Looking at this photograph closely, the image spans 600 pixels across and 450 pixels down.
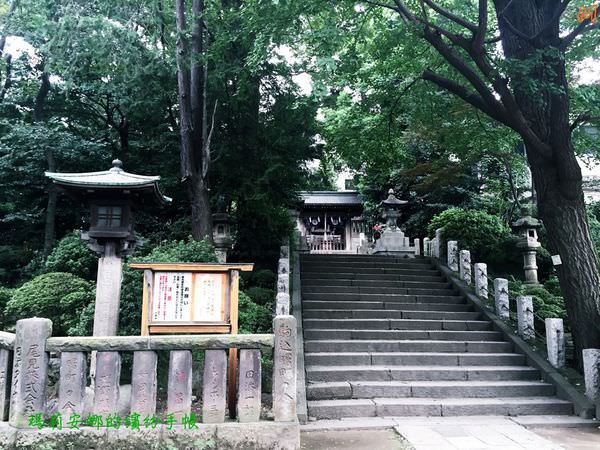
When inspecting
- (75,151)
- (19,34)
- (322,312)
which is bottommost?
(322,312)

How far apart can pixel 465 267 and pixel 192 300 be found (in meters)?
8.62

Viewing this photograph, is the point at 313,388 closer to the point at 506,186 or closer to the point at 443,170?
the point at 443,170

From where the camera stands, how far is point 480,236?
570 inches

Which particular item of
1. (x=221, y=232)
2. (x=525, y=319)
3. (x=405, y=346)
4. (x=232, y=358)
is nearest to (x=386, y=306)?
(x=405, y=346)

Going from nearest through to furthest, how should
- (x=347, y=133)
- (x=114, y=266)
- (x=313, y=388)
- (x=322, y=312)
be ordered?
(x=313, y=388) < (x=114, y=266) < (x=322, y=312) < (x=347, y=133)

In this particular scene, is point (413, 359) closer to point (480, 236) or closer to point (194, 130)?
point (194, 130)

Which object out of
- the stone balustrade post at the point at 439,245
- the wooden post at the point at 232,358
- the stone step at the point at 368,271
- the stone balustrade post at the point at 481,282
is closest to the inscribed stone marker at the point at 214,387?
the wooden post at the point at 232,358

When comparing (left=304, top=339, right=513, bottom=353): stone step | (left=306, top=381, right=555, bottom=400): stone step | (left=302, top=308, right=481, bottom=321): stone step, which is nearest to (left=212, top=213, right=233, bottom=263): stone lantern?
(left=302, top=308, right=481, bottom=321): stone step

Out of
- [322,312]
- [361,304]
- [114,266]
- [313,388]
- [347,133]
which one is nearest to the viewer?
[313,388]

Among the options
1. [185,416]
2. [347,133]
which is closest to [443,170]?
[347,133]

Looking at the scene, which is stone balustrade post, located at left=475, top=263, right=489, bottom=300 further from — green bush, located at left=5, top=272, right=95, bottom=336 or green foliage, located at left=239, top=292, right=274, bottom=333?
green bush, located at left=5, top=272, right=95, bottom=336

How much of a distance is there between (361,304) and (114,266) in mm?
5489

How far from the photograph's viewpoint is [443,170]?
594 inches

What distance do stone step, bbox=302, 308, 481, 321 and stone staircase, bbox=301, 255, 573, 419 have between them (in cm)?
2
